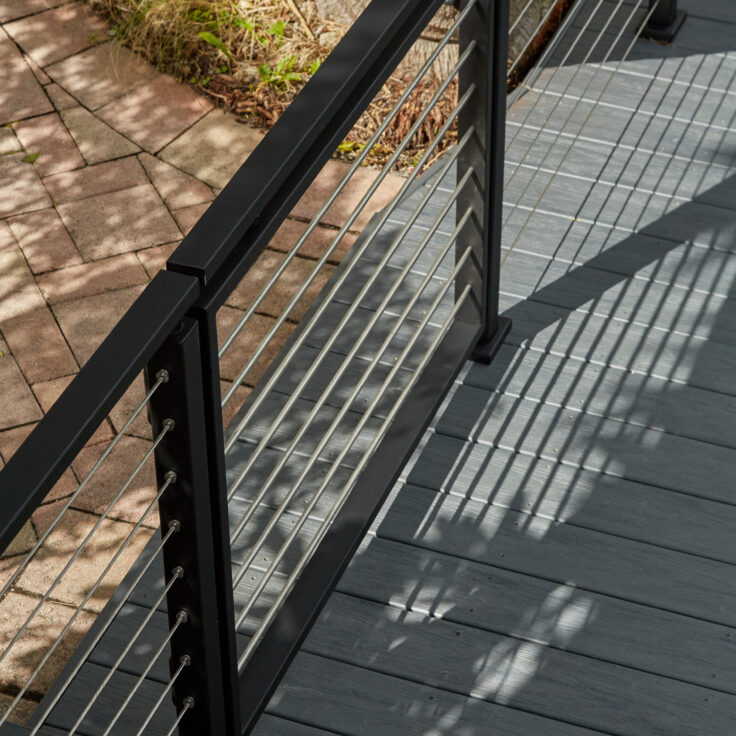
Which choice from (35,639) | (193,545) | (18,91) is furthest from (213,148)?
(193,545)

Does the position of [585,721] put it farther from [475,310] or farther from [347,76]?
[347,76]

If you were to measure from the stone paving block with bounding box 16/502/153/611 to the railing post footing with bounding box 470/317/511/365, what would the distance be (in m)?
1.24

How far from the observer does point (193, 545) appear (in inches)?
66.9

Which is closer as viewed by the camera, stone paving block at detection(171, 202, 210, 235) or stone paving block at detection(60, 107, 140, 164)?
stone paving block at detection(171, 202, 210, 235)

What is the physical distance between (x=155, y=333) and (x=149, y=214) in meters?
3.31

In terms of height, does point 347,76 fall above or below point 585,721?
above

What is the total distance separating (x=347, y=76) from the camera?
1.80 m

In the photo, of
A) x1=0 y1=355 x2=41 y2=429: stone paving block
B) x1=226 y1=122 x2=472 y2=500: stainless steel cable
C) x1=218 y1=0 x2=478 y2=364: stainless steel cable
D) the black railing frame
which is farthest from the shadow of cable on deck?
x1=0 y1=355 x2=41 y2=429: stone paving block

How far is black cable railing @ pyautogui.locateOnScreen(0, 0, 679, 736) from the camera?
1.50m

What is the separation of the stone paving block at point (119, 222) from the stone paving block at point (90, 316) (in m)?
0.24

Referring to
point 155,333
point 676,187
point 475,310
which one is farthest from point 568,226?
point 155,333

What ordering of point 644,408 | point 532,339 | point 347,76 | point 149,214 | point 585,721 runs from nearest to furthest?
1. point 347,76
2. point 585,721
3. point 644,408
4. point 532,339
5. point 149,214

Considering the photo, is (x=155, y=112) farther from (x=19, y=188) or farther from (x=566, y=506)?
(x=566, y=506)

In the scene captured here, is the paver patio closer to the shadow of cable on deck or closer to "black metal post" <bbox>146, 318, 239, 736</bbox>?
the shadow of cable on deck
